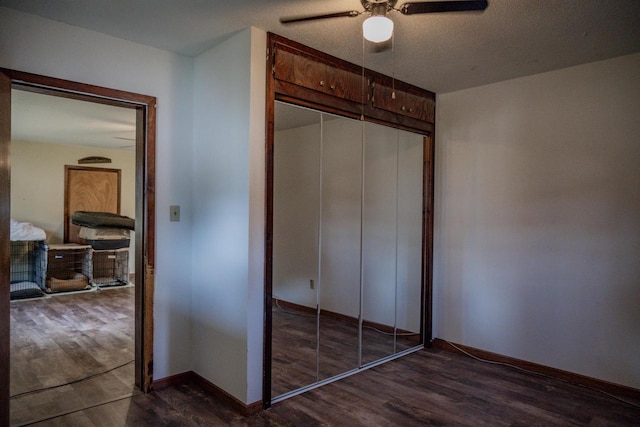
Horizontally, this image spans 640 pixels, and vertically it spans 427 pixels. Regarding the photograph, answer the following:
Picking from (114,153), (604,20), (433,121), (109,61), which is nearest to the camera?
(604,20)

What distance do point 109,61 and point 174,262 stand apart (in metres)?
1.47

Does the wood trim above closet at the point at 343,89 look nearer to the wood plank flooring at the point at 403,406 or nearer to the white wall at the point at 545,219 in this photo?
the white wall at the point at 545,219

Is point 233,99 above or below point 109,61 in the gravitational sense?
below

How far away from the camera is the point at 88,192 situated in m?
7.49

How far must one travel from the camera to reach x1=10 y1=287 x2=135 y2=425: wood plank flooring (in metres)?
2.81

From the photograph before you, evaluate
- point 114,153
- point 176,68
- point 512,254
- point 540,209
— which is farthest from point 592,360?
point 114,153

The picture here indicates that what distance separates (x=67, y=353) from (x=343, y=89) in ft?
11.0

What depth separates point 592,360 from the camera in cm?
312

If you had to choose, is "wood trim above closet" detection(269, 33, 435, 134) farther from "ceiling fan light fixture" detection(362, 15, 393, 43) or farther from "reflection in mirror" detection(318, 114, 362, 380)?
"ceiling fan light fixture" detection(362, 15, 393, 43)

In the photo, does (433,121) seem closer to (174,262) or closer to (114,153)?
(174,262)

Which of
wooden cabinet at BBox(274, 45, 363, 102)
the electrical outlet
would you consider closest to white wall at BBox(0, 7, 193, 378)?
the electrical outlet

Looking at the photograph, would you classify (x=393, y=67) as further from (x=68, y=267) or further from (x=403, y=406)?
(x=68, y=267)

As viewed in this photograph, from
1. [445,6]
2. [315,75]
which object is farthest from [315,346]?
[445,6]

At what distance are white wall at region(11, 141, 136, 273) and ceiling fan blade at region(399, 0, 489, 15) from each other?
23.1 ft
